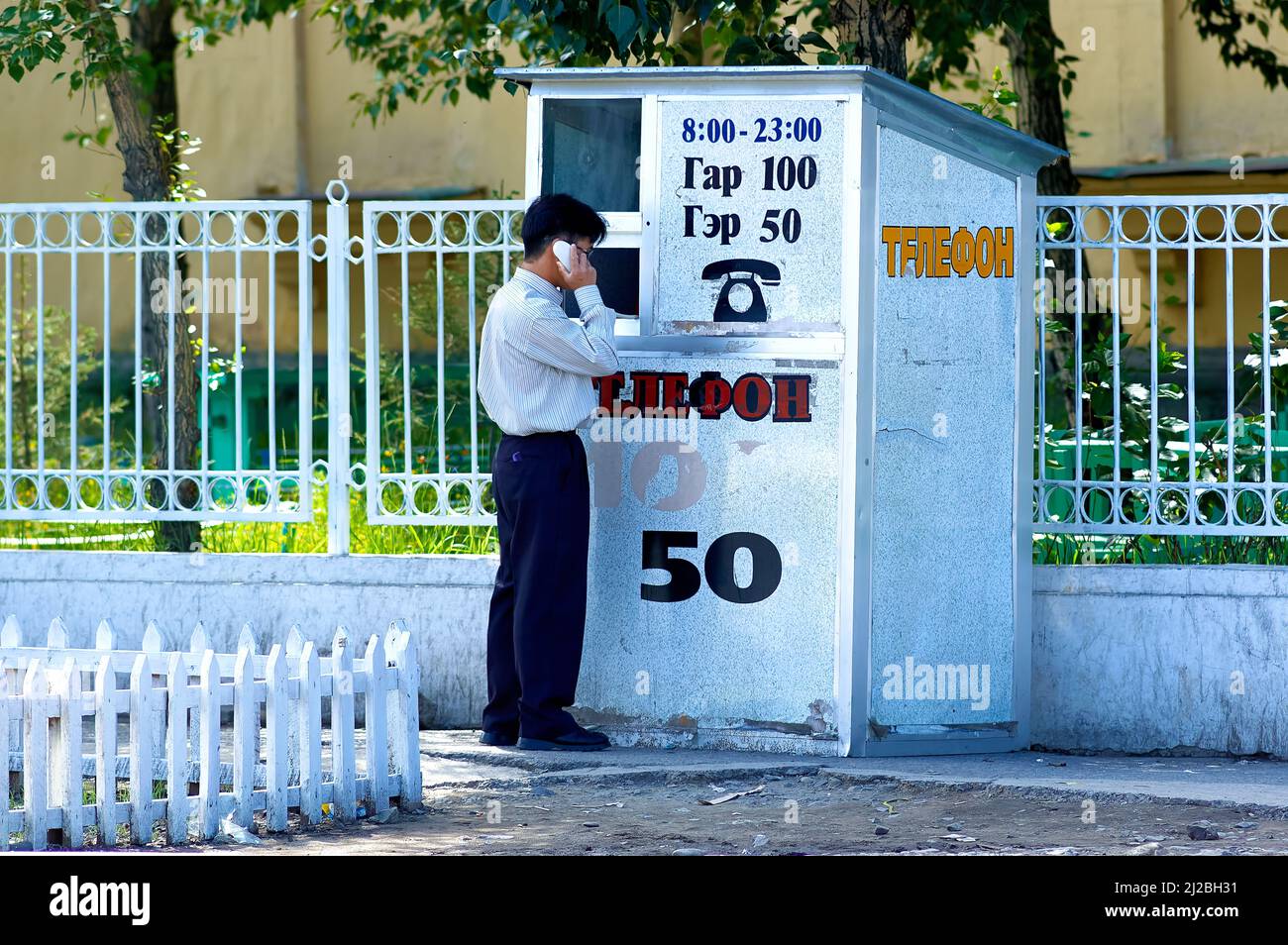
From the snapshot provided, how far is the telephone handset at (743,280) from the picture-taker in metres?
6.10

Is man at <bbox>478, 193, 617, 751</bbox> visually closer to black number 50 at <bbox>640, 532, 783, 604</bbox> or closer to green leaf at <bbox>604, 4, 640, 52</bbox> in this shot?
black number 50 at <bbox>640, 532, 783, 604</bbox>

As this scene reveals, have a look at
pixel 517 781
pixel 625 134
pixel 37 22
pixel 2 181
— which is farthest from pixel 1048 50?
pixel 2 181

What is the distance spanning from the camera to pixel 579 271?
593cm

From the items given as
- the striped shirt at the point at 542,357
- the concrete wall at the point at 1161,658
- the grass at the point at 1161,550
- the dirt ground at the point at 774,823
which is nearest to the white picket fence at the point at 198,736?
the dirt ground at the point at 774,823

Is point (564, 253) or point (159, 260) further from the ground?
point (159, 260)

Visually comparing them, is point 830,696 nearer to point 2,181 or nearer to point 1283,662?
point 1283,662

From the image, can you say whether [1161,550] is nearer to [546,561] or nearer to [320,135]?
[546,561]

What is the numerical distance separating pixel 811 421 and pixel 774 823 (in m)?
1.49

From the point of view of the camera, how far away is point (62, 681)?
4.71 m

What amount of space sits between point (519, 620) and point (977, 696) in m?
1.66

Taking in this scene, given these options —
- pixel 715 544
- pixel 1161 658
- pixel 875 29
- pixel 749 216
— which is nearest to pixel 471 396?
pixel 715 544

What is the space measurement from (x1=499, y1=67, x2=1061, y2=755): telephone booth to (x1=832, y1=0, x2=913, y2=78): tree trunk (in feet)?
5.63

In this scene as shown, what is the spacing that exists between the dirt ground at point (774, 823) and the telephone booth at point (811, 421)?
0.49m

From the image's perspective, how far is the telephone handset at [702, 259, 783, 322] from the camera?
6098 millimetres
